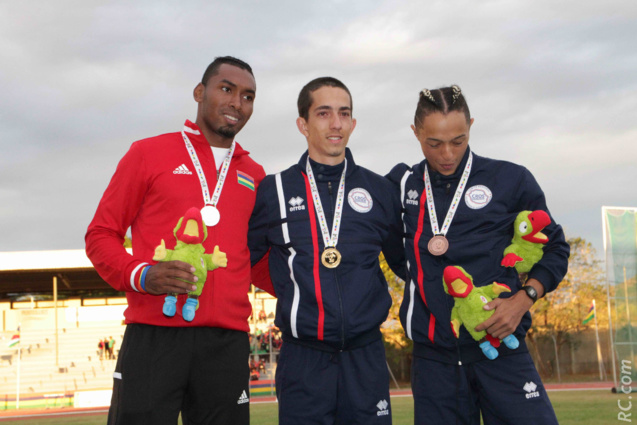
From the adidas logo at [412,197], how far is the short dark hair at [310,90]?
67 cm

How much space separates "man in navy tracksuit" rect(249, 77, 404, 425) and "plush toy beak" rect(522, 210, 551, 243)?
0.80 meters

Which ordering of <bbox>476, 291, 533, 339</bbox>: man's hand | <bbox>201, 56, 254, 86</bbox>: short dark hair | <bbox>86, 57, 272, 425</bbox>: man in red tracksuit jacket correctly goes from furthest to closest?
<bbox>201, 56, 254, 86</bbox>: short dark hair < <bbox>86, 57, 272, 425</bbox>: man in red tracksuit jacket < <bbox>476, 291, 533, 339</bbox>: man's hand

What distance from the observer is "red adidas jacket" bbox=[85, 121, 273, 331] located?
362 cm

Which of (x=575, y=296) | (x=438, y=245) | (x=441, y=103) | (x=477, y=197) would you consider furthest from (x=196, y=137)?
(x=575, y=296)

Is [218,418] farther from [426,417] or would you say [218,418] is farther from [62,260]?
[62,260]

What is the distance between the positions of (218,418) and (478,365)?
1451 millimetres

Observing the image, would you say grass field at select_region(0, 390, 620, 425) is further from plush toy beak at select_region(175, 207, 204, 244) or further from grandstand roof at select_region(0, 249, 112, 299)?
grandstand roof at select_region(0, 249, 112, 299)

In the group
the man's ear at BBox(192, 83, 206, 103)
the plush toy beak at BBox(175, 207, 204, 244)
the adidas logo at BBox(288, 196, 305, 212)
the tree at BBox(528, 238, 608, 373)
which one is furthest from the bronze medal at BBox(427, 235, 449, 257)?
the tree at BBox(528, 238, 608, 373)

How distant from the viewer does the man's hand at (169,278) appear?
3.28 meters

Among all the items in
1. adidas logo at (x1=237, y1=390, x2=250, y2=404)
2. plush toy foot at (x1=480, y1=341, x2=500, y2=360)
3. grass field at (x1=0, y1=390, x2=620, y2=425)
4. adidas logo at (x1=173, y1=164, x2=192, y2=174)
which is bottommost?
grass field at (x1=0, y1=390, x2=620, y2=425)

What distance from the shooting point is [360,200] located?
3.85 m

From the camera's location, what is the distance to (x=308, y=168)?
13.0 feet

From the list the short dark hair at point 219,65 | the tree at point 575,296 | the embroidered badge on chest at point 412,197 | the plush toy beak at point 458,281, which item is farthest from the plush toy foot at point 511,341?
the tree at point 575,296

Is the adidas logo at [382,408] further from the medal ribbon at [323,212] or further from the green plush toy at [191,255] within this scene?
the green plush toy at [191,255]
